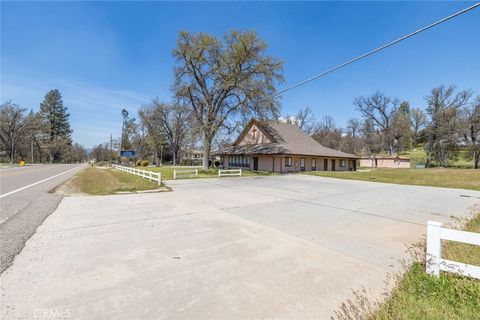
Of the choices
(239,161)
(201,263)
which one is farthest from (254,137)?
(201,263)

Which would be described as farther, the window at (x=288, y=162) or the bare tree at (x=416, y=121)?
the bare tree at (x=416, y=121)

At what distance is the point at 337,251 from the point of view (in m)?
4.61

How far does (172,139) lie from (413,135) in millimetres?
61733

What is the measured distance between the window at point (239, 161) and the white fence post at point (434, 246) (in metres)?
29.5

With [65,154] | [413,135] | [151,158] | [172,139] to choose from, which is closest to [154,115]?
[172,139]

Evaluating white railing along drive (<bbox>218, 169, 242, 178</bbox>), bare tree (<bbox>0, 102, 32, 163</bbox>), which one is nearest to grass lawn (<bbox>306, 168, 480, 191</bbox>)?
white railing along drive (<bbox>218, 169, 242, 178</bbox>)

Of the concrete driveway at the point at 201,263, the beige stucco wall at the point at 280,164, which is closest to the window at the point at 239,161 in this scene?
the beige stucco wall at the point at 280,164

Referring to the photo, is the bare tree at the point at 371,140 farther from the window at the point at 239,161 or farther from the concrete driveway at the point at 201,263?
the concrete driveway at the point at 201,263

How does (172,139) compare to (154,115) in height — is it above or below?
below

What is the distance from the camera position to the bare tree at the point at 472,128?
39094mm

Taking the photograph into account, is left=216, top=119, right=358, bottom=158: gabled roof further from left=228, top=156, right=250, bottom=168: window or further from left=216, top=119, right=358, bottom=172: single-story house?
left=228, top=156, right=250, bottom=168: window

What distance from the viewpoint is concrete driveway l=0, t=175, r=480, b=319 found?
2795 mm

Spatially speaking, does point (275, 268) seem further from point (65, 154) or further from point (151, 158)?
point (65, 154)

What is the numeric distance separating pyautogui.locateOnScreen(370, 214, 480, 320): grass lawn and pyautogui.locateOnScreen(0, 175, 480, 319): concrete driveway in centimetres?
38
